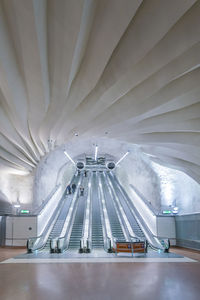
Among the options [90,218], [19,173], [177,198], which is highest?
[19,173]

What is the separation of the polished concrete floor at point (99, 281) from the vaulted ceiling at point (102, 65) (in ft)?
14.7

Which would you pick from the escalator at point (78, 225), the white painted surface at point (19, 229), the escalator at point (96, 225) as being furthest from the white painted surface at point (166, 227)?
the white painted surface at point (19, 229)

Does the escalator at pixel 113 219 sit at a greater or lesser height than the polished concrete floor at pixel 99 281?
greater

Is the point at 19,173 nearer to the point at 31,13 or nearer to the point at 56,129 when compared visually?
the point at 56,129

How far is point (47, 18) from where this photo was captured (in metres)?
4.45

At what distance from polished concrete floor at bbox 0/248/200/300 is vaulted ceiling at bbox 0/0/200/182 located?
4487 mm

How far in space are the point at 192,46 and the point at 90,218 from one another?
535 inches

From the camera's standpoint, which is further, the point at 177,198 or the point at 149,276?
the point at 177,198

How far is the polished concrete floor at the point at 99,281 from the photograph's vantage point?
5484mm

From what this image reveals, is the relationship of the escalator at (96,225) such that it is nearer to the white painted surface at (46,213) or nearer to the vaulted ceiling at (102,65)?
the white painted surface at (46,213)

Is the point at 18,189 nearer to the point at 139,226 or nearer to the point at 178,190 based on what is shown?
the point at 139,226

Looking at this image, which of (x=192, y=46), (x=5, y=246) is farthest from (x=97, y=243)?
(x=192, y=46)

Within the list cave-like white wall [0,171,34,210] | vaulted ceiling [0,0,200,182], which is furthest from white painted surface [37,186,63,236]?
vaulted ceiling [0,0,200,182]

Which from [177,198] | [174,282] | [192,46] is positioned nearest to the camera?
[192,46]
